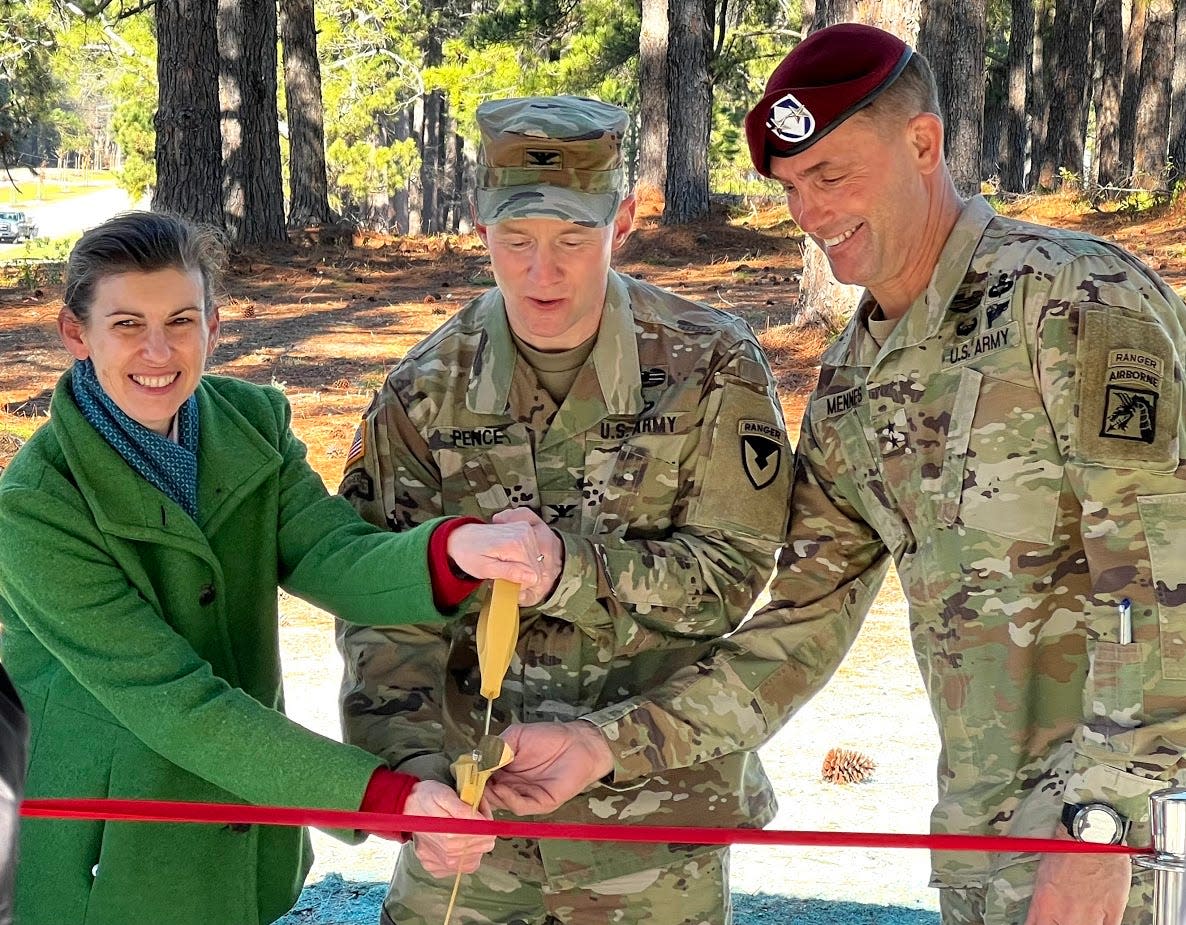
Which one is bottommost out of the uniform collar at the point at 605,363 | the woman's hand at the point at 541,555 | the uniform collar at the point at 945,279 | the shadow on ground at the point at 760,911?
the shadow on ground at the point at 760,911

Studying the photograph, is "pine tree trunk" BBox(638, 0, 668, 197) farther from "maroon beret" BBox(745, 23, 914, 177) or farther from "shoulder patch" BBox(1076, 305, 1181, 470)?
"shoulder patch" BBox(1076, 305, 1181, 470)

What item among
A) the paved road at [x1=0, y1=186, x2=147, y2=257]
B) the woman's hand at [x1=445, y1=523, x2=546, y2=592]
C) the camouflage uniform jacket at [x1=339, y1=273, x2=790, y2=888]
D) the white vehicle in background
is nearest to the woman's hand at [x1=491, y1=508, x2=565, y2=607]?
the woman's hand at [x1=445, y1=523, x2=546, y2=592]

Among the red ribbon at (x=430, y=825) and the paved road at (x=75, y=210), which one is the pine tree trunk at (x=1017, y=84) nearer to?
the paved road at (x=75, y=210)

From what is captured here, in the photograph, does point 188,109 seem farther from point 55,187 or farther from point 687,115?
point 55,187

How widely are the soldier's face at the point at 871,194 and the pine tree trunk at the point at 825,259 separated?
631cm

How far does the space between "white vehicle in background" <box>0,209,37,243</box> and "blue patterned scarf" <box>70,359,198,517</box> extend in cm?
4344

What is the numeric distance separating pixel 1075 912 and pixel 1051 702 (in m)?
0.42

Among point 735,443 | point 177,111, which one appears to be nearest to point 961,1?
point 177,111

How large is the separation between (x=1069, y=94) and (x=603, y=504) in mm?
31464

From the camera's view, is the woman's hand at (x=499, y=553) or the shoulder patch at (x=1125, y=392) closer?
the shoulder patch at (x=1125, y=392)

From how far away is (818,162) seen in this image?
2.88m

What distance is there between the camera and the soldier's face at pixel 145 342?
9.27 feet

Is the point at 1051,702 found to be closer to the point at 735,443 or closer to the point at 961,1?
the point at 735,443

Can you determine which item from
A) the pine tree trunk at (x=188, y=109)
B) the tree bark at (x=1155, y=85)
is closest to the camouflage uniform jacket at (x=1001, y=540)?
the pine tree trunk at (x=188, y=109)
